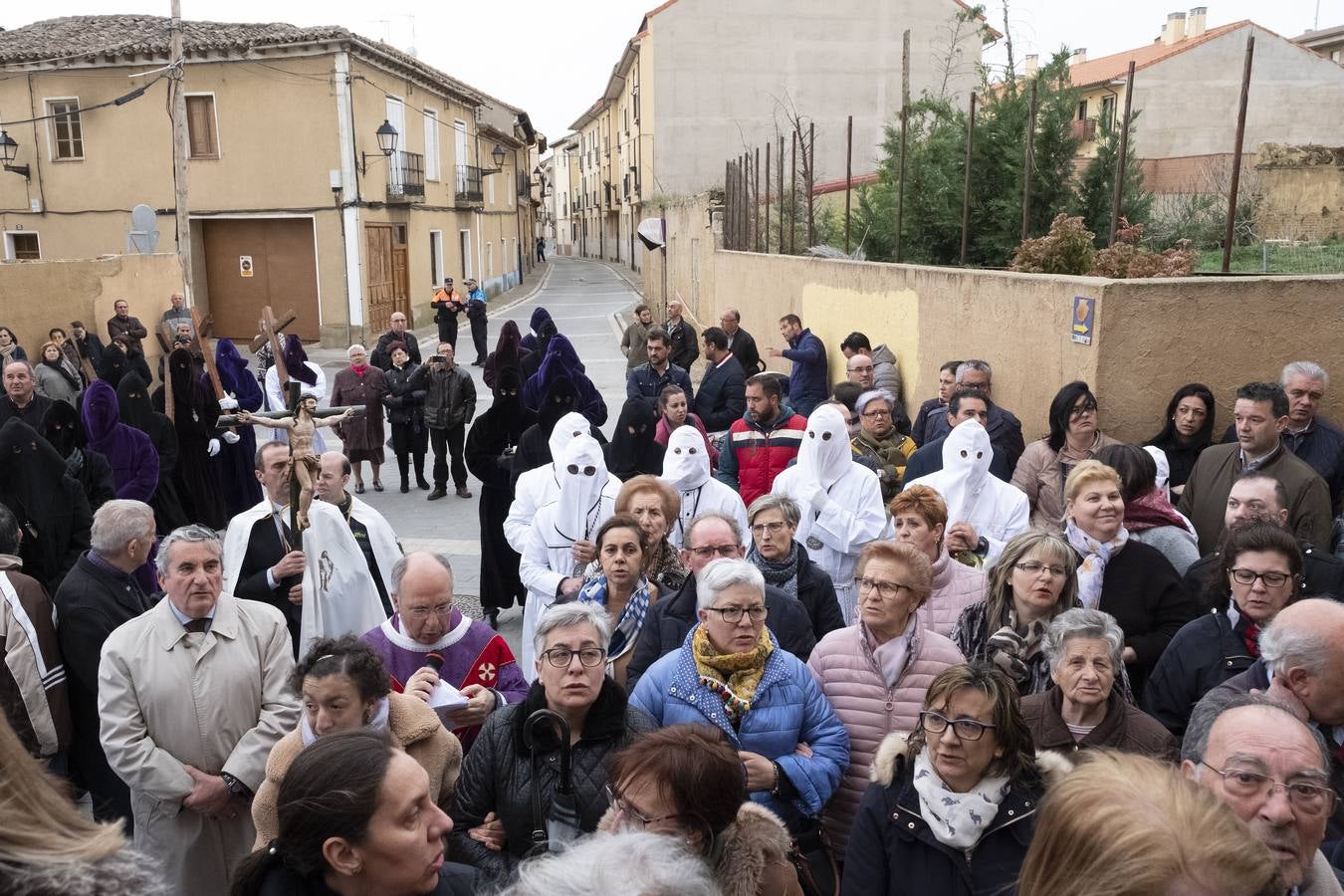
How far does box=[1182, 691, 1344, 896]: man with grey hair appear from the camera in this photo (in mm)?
2465

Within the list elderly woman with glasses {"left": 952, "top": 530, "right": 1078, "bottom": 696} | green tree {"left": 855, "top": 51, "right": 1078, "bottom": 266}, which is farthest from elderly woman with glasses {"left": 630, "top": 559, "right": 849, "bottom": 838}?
green tree {"left": 855, "top": 51, "right": 1078, "bottom": 266}

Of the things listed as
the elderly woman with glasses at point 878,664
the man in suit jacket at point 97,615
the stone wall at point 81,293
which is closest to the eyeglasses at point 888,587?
the elderly woman with glasses at point 878,664

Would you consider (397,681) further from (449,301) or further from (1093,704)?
(449,301)

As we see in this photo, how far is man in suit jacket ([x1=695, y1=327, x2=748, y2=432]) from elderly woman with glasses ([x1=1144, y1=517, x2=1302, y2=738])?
6.69 meters

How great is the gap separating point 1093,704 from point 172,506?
775 centimetres

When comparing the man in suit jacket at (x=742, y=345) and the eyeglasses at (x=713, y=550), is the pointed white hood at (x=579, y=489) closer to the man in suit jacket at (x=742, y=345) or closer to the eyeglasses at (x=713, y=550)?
the eyeglasses at (x=713, y=550)

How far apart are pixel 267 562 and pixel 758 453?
124 inches

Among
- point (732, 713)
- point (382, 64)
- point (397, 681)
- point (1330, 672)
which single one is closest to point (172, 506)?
point (397, 681)

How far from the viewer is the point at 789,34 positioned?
37.8 m

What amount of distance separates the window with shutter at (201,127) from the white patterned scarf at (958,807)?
27.8 m

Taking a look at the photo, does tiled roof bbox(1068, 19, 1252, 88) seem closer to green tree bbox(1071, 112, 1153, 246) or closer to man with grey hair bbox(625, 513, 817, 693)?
green tree bbox(1071, 112, 1153, 246)

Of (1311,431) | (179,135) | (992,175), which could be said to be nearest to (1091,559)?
(1311,431)

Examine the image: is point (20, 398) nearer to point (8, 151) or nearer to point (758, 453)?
point (758, 453)

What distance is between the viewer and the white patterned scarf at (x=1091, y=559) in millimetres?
4395
